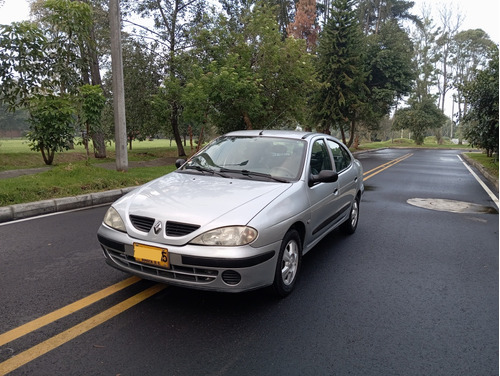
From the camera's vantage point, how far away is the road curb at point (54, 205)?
6.43m

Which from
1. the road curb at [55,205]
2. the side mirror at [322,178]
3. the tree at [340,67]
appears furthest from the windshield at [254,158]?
the tree at [340,67]

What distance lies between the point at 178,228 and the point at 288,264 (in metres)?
1.13

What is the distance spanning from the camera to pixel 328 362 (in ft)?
8.41

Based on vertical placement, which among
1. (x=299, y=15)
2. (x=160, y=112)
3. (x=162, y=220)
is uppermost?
(x=299, y=15)

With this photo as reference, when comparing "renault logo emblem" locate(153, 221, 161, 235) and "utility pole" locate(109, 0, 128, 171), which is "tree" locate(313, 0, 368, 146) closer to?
"utility pole" locate(109, 0, 128, 171)

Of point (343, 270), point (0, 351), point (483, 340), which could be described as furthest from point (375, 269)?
point (0, 351)

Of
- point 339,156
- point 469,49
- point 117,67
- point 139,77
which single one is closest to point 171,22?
point 139,77

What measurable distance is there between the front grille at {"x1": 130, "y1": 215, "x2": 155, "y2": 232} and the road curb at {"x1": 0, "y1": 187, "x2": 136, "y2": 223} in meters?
4.31

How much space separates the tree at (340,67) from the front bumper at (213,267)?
1025 inches

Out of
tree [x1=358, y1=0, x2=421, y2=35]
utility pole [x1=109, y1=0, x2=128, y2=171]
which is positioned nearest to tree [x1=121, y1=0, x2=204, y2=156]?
utility pole [x1=109, y1=0, x2=128, y2=171]

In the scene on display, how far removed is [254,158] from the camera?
4387mm

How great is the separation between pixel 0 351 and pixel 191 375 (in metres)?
1.34

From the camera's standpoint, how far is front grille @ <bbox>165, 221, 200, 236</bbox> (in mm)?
3004

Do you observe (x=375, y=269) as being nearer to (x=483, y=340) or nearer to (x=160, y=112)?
(x=483, y=340)
